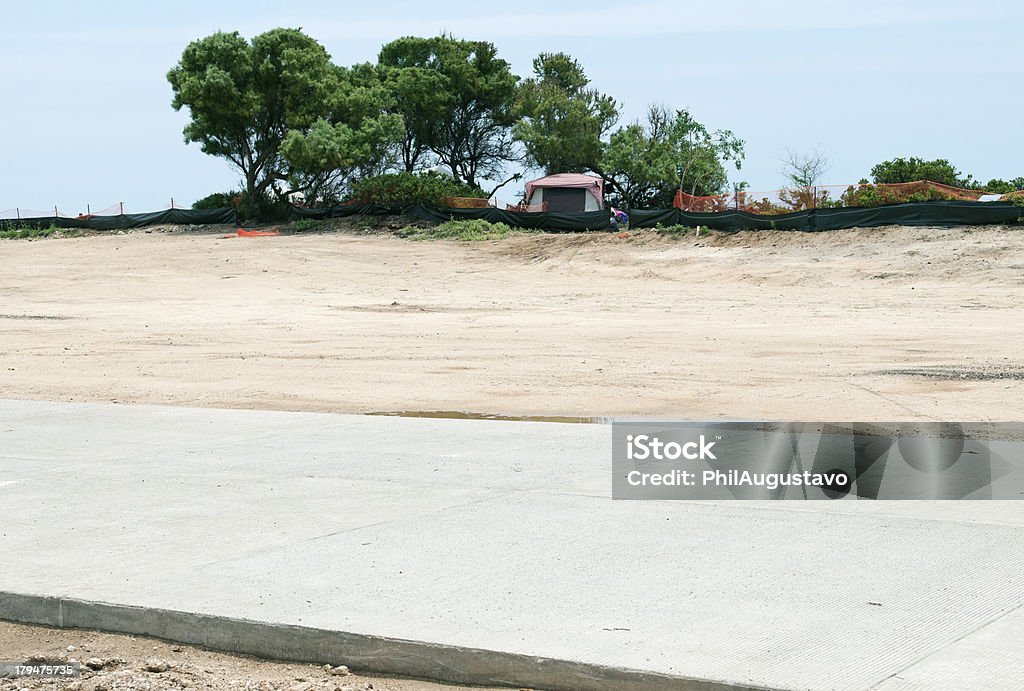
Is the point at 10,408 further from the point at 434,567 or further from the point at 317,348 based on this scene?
the point at 317,348

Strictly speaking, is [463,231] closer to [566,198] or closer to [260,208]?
[260,208]

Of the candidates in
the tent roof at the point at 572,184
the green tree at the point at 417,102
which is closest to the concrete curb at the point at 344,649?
the tent roof at the point at 572,184

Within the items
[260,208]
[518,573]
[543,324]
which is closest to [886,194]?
[543,324]

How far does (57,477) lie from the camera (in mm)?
6660

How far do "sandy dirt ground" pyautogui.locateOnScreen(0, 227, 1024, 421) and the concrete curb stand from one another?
6289mm

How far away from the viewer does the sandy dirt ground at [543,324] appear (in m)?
11.8

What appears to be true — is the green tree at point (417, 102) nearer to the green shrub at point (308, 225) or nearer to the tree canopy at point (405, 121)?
the tree canopy at point (405, 121)

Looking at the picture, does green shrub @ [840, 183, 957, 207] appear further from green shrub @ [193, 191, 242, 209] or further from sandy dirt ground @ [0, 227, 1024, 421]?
green shrub @ [193, 191, 242, 209]

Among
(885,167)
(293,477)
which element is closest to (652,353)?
(293,477)

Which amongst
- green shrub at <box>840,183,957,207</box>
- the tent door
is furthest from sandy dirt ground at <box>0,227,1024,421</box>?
the tent door

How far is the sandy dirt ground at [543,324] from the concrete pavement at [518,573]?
4319 mm

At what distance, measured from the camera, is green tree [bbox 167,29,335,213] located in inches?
1967

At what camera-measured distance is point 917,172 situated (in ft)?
208

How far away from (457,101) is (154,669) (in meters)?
67.8
